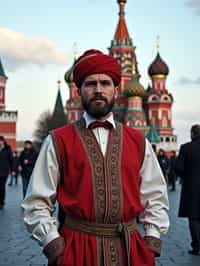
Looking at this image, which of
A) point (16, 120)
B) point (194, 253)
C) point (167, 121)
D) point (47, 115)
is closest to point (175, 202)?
point (194, 253)

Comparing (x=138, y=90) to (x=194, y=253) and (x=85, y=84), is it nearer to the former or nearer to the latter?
(x=194, y=253)

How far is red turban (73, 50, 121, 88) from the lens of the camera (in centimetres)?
300

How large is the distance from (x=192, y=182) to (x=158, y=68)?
175 ft

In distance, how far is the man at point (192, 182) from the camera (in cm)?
692

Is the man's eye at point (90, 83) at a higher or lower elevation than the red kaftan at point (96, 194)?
higher

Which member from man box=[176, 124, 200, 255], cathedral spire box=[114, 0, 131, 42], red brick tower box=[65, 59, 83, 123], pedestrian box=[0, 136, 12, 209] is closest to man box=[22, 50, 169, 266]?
man box=[176, 124, 200, 255]

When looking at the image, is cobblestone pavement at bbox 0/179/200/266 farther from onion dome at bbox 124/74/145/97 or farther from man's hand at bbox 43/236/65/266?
onion dome at bbox 124/74/145/97

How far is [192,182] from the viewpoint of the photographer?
704 centimetres

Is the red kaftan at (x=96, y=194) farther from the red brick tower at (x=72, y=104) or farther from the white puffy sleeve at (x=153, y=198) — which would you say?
the red brick tower at (x=72, y=104)

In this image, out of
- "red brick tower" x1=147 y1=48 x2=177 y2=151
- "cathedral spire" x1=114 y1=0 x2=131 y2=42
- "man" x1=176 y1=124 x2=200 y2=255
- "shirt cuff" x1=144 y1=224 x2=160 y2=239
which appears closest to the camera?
"shirt cuff" x1=144 y1=224 x2=160 y2=239

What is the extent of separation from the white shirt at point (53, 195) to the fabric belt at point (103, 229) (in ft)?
0.37

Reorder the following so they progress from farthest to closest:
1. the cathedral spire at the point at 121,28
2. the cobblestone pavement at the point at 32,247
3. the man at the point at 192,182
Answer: the cathedral spire at the point at 121,28 < the man at the point at 192,182 < the cobblestone pavement at the point at 32,247

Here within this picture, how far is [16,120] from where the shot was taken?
176 feet

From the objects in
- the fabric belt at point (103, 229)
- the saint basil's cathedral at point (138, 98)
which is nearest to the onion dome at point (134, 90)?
the saint basil's cathedral at point (138, 98)
